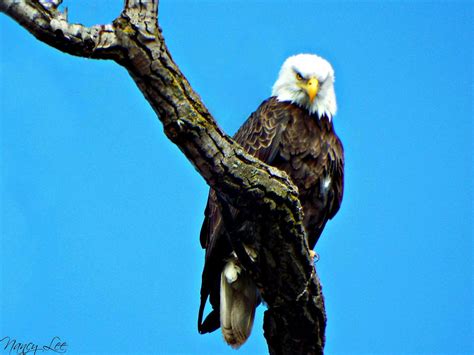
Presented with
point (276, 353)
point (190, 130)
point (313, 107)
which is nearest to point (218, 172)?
point (190, 130)

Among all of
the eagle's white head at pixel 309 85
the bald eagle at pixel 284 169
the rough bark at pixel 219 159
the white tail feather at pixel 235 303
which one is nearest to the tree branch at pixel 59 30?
the rough bark at pixel 219 159

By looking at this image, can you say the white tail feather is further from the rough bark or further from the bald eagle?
the rough bark

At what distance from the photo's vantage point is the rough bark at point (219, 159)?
312 centimetres

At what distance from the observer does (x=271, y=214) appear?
3.75 meters

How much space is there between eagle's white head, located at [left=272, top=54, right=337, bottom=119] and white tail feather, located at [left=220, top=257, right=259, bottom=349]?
122 cm

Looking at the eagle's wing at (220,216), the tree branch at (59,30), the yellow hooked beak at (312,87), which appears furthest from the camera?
the yellow hooked beak at (312,87)

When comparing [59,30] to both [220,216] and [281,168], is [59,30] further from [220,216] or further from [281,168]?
[281,168]

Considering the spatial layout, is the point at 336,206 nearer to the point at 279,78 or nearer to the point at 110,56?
the point at 279,78

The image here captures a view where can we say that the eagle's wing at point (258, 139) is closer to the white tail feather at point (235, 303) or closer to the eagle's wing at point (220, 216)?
the eagle's wing at point (220, 216)

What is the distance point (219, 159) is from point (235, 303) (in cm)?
170

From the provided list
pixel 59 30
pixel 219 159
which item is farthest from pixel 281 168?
pixel 59 30

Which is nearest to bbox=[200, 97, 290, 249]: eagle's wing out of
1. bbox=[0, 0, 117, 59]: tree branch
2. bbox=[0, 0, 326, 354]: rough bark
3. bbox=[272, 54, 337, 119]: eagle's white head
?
bbox=[272, 54, 337, 119]: eagle's white head

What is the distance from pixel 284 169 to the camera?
491 cm

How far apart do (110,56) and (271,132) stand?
76.3 inches
